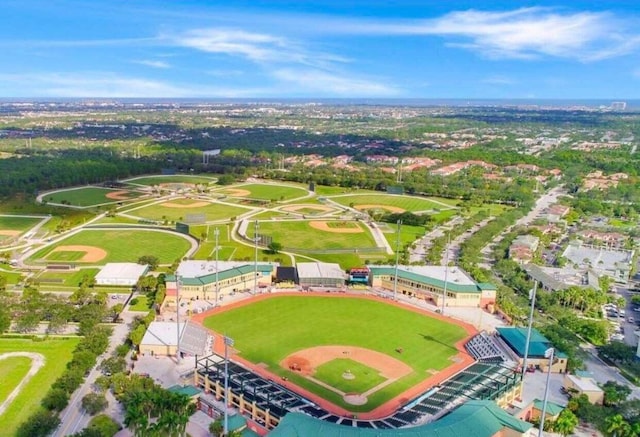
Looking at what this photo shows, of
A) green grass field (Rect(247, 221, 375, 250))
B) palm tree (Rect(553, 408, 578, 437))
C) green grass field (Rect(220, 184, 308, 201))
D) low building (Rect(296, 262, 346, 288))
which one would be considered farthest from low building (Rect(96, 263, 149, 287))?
green grass field (Rect(220, 184, 308, 201))

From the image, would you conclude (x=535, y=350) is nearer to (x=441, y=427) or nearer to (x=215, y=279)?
(x=441, y=427)

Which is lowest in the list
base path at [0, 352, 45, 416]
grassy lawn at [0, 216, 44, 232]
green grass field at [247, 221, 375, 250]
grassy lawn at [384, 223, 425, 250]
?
base path at [0, 352, 45, 416]

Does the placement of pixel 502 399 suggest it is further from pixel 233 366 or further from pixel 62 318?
pixel 62 318

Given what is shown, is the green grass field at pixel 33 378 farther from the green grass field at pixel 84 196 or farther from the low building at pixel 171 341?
the green grass field at pixel 84 196

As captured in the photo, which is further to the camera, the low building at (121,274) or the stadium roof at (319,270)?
the stadium roof at (319,270)

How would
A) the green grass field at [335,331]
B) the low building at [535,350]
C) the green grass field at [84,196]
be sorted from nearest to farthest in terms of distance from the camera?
1. the green grass field at [335,331]
2. the low building at [535,350]
3. the green grass field at [84,196]

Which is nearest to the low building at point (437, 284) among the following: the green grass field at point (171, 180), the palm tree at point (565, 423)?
the palm tree at point (565, 423)

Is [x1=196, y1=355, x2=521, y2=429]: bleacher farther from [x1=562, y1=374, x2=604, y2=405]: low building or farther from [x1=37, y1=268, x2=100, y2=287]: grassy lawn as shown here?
[x1=37, y1=268, x2=100, y2=287]: grassy lawn
